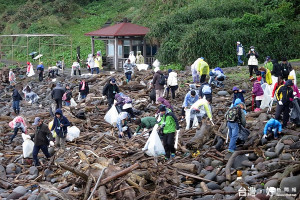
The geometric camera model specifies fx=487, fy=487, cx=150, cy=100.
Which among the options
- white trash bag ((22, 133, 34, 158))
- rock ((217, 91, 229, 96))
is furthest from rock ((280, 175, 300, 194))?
rock ((217, 91, 229, 96))

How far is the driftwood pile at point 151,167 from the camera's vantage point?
1058 cm

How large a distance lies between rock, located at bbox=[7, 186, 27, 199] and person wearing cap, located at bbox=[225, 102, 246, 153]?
5539 mm

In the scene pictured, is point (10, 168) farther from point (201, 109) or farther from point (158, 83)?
point (158, 83)

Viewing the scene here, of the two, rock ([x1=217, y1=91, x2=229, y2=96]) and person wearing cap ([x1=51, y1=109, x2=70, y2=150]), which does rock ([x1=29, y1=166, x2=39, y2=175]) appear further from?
rock ([x1=217, y1=91, x2=229, y2=96])

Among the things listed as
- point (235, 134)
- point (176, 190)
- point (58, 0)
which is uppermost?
point (58, 0)

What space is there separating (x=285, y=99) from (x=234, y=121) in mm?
1946

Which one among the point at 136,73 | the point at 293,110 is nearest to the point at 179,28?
the point at 136,73

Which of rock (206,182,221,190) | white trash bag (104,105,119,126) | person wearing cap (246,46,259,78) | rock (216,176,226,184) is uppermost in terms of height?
person wearing cap (246,46,259,78)

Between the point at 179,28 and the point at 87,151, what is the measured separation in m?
20.5

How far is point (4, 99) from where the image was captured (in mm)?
29531

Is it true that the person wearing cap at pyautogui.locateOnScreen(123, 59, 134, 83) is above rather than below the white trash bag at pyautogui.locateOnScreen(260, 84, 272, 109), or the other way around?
above

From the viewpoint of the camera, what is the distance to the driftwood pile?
1058 centimetres

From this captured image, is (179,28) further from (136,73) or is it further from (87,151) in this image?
(87,151)

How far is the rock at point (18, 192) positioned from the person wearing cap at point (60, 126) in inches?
107
